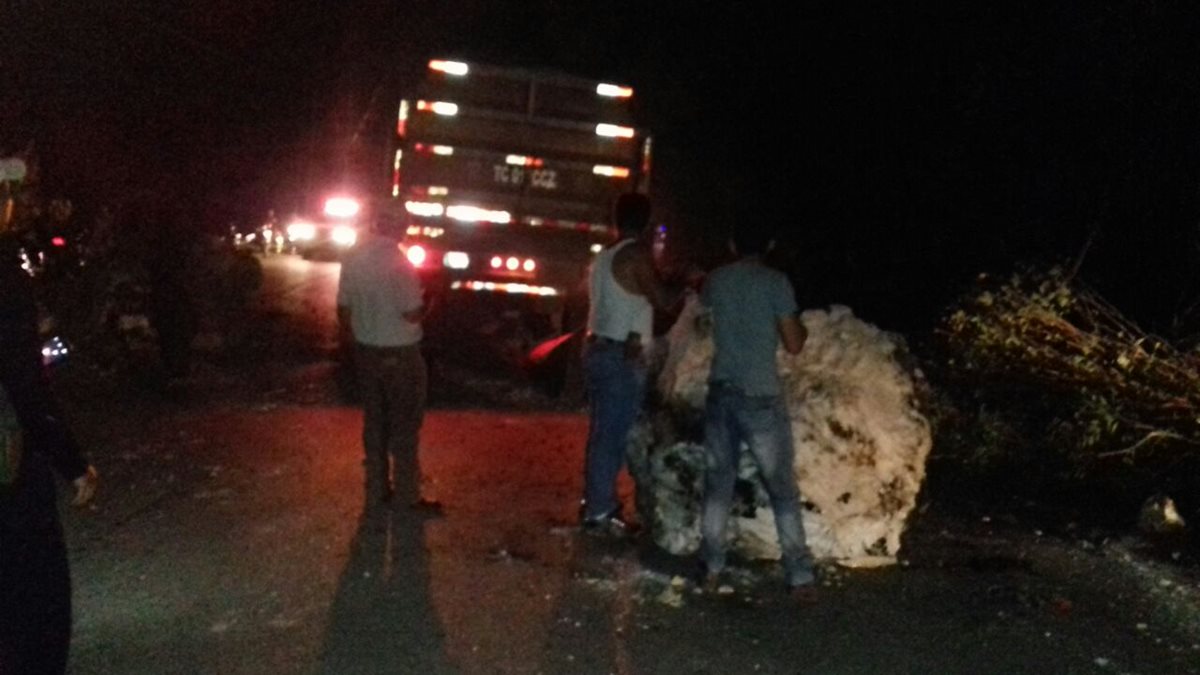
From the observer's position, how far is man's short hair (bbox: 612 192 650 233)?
7.19 m

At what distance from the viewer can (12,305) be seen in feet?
13.3

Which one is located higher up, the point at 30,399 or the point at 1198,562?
the point at 30,399

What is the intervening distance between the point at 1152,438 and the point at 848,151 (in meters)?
7.57

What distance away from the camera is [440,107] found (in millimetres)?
14883

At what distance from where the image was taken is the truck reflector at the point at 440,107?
14859 mm

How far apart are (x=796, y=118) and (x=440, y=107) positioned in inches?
192

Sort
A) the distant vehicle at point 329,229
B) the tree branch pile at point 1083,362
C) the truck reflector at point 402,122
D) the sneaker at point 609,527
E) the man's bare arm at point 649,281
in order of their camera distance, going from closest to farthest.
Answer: the man's bare arm at point 649,281 < the sneaker at point 609,527 < the tree branch pile at point 1083,362 < the truck reflector at point 402,122 < the distant vehicle at point 329,229

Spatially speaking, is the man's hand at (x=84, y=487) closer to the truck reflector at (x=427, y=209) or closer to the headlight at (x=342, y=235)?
the truck reflector at (x=427, y=209)

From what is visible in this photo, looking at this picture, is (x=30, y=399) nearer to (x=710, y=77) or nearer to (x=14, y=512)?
(x=14, y=512)

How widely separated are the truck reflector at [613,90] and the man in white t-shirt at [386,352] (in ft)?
25.5

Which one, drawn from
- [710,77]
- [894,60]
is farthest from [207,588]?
[710,77]

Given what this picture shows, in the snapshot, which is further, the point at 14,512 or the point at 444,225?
the point at 444,225

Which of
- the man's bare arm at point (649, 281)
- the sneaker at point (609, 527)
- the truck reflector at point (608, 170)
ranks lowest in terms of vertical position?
the sneaker at point (609, 527)

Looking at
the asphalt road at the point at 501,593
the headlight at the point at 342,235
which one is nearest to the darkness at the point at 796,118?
the headlight at the point at 342,235
